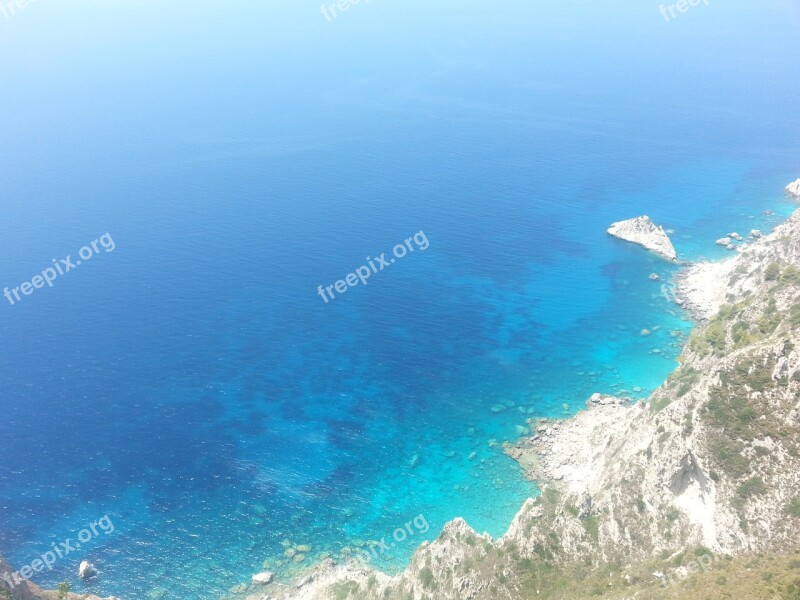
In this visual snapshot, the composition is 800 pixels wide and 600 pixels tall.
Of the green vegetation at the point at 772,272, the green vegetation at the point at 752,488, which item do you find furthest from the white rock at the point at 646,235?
the green vegetation at the point at 752,488

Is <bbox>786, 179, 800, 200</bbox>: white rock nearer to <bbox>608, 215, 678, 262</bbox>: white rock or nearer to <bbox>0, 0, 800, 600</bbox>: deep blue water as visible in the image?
<bbox>0, 0, 800, 600</bbox>: deep blue water

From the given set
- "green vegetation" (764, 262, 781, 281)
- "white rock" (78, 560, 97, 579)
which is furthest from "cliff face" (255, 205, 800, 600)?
"white rock" (78, 560, 97, 579)

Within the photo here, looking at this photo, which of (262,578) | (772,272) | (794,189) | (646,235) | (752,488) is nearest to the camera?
(752,488)

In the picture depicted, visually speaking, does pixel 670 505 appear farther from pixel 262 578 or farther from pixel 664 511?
pixel 262 578

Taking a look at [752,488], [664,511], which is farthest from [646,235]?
[752,488]

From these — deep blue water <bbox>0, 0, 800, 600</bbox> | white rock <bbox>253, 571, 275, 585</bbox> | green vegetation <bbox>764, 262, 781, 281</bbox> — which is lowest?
white rock <bbox>253, 571, 275, 585</bbox>

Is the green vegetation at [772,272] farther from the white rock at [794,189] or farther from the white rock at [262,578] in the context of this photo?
the white rock at [794,189]
